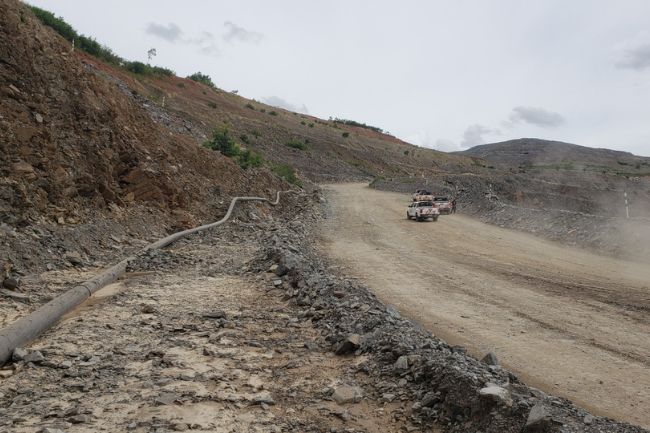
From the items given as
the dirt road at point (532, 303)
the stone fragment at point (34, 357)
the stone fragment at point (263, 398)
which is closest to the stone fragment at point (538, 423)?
the dirt road at point (532, 303)

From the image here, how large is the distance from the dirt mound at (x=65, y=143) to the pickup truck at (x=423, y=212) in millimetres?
10768

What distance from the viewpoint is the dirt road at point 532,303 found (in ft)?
18.1

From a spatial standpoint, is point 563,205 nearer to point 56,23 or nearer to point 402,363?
point 402,363

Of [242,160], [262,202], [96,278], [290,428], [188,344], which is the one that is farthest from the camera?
[242,160]

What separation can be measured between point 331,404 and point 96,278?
17.6ft

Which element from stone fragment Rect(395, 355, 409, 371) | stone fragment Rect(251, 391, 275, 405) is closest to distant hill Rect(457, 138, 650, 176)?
stone fragment Rect(395, 355, 409, 371)

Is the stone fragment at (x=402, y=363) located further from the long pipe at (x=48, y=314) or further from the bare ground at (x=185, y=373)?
the long pipe at (x=48, y=314)

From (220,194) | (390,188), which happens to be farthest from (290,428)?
(390,188)

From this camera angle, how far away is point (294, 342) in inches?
239

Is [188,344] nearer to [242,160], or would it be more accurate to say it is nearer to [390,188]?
[242,160]

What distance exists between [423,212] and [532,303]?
14.9 metres

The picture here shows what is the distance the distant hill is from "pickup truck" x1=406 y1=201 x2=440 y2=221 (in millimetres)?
83122

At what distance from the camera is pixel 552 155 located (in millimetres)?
121812

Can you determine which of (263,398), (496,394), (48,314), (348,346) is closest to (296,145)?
(48,314)
